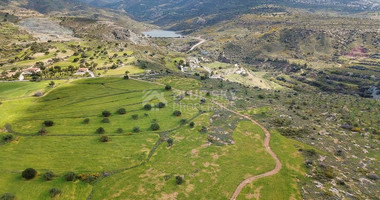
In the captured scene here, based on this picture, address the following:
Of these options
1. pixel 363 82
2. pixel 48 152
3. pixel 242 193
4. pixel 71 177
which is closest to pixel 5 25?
pixel 48 152

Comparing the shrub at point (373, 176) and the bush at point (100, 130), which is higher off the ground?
the bush at point (100, 130)

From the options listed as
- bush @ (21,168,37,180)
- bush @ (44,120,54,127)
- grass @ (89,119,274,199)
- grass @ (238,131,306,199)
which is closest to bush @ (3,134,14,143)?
A: bush @ (44,120,54,127)

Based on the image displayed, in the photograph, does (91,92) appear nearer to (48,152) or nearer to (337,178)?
(48,152)

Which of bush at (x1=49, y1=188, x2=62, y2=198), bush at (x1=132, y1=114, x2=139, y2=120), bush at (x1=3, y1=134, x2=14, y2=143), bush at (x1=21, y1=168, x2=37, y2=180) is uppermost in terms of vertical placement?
bush at (x1=132, y1=114, x2=139, y2=120)

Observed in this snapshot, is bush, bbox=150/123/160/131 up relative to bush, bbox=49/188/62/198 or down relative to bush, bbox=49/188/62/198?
up

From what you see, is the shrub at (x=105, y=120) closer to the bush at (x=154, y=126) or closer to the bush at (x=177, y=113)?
the bush at (x=154, y=126)

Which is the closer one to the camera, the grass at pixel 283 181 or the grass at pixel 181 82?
the grass at pixel 283 181

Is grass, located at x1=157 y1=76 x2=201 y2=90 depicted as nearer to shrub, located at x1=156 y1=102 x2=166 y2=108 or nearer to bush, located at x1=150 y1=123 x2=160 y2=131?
shrub, located at x1=156 y1=102 x2=166 y2=108

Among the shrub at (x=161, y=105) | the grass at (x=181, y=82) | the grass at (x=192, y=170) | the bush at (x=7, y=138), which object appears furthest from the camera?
the grass at (x=181, y=82)

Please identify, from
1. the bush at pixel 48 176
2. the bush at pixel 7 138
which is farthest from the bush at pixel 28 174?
the bush at pixel 7 138

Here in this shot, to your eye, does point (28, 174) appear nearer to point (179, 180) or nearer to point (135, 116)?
point (179, 180)

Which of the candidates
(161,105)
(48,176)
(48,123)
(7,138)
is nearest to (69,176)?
(48,176)
